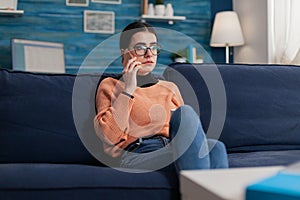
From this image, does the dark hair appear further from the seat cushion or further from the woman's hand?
the seat cushion

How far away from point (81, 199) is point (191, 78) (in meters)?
0.86

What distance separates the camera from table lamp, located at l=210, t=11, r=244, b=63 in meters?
3.72

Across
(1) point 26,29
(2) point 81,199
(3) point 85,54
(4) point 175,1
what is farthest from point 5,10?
(2) point 81,199

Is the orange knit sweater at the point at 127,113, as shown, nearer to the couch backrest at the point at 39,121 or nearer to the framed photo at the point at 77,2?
the couch backrest at the point at 39,121

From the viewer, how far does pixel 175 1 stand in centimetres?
390

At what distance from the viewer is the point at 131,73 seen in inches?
63.5

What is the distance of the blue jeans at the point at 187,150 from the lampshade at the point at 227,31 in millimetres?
2441

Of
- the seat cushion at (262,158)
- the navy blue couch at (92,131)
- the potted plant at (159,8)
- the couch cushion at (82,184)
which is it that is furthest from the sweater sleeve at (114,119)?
the potted plant at (159,8)

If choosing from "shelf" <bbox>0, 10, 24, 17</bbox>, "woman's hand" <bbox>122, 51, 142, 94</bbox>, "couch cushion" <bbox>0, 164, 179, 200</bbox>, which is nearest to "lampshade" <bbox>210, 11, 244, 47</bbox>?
"shelf" <bbox>0, 10, 24, 17</bbox>

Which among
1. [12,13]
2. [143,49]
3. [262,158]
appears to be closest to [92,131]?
[143,49]

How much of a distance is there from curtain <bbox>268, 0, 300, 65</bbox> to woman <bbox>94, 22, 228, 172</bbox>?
1843 mm

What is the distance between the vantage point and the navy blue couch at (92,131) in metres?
1.27

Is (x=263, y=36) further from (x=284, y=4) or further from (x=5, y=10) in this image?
(x=5, y=10)

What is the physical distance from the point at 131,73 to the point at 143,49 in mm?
148
